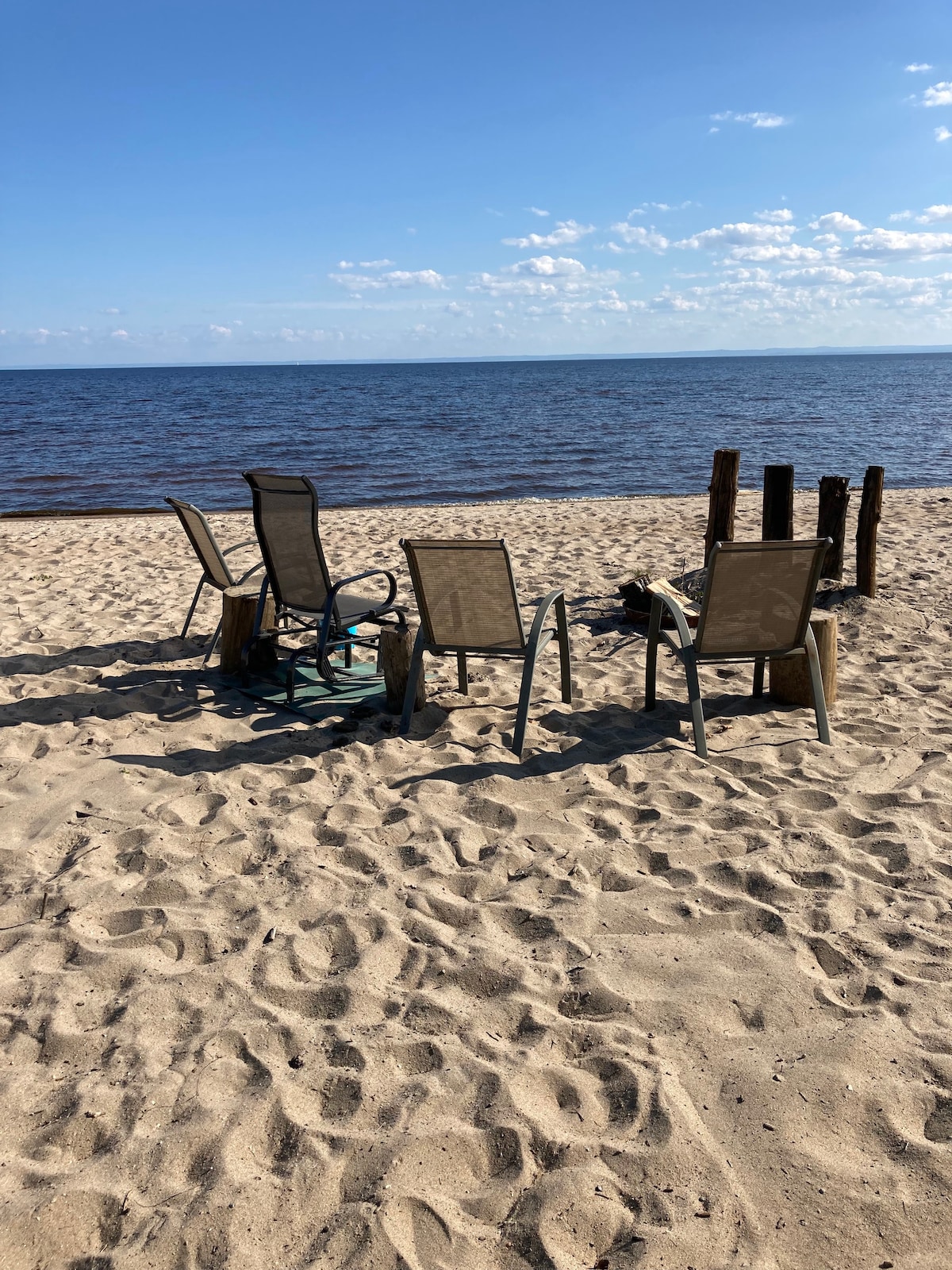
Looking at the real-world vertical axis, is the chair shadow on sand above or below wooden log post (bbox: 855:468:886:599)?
below

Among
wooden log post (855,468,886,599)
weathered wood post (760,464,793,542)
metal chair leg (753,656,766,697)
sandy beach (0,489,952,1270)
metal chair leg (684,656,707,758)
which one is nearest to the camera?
A: sandy beach (0,489,952,1270)

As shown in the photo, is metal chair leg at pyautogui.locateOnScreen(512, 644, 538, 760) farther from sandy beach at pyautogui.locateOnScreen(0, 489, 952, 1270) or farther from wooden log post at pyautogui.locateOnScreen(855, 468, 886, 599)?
wooden log post at pyautogui.locateOnScreen(855, 468, 886, 599)

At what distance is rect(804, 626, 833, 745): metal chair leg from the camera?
14.0 ft

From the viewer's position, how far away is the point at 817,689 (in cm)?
434

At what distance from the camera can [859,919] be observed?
292cm

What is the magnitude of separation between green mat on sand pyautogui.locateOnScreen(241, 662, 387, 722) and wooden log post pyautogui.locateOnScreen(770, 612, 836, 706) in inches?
82.0

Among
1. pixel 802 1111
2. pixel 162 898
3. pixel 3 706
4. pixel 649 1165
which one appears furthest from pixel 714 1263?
pixel 3 706

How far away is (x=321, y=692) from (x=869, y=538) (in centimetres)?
414

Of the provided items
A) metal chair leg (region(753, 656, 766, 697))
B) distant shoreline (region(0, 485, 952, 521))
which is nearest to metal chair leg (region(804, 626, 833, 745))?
metal chair leg (region(753, 656, 766, 697))

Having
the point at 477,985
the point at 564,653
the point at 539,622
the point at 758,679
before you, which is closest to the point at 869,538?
the point at 758,679

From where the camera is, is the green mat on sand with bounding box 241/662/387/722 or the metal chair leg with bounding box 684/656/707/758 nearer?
the metal chair leg with bounding box 684/656/707/758

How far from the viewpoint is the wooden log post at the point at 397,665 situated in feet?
15.5

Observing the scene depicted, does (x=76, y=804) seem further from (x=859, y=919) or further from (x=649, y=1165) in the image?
(x=859, y=919)

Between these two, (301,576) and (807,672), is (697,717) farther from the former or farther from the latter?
(301,576)
